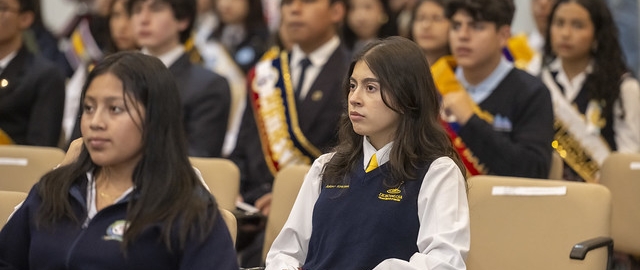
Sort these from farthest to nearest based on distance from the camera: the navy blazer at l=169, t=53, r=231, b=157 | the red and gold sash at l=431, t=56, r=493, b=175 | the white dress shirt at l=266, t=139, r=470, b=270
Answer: the navy blazer at l=169, t=53, r=231, b=157 → the red and gold sash at l=431, t=56, r=493, b=175 → the white dress shirt at l=266, t=139, r=470, b=270

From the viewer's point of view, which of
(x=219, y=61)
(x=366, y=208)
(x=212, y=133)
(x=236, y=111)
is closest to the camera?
(x=366, y=208)

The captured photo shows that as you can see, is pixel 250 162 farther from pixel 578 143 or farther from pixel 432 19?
pixel 578 143

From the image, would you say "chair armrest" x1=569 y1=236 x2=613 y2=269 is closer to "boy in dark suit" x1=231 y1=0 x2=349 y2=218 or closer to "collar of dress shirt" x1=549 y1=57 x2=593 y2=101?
"boy in dark suit" x1=231 y1=0 x2=349 y2=218

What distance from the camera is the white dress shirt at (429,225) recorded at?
2807 millimetres

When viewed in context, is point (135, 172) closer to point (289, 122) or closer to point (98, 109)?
point (98, 109)

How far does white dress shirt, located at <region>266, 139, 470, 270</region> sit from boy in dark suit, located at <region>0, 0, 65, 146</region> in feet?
6.39

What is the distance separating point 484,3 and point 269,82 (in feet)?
3.48

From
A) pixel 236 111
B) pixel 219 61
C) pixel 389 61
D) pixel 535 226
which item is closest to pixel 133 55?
pixel 389 61

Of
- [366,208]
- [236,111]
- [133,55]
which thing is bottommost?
[236,111]

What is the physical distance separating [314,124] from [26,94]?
1.20m

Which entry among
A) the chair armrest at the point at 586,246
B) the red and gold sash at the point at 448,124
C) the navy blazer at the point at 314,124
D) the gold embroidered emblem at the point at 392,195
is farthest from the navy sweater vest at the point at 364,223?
the navy blazer at the point at 314,124

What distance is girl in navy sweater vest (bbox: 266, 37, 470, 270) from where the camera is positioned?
2.90 metres

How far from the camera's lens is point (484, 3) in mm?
4344

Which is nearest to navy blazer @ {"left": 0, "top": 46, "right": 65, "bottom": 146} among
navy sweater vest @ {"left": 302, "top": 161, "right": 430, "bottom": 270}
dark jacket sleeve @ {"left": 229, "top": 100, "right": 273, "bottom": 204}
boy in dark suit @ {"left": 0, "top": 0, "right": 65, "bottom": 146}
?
boy in dark suit @ {"left": 0, "top": 0, "right": 65, "bottom": 146}
